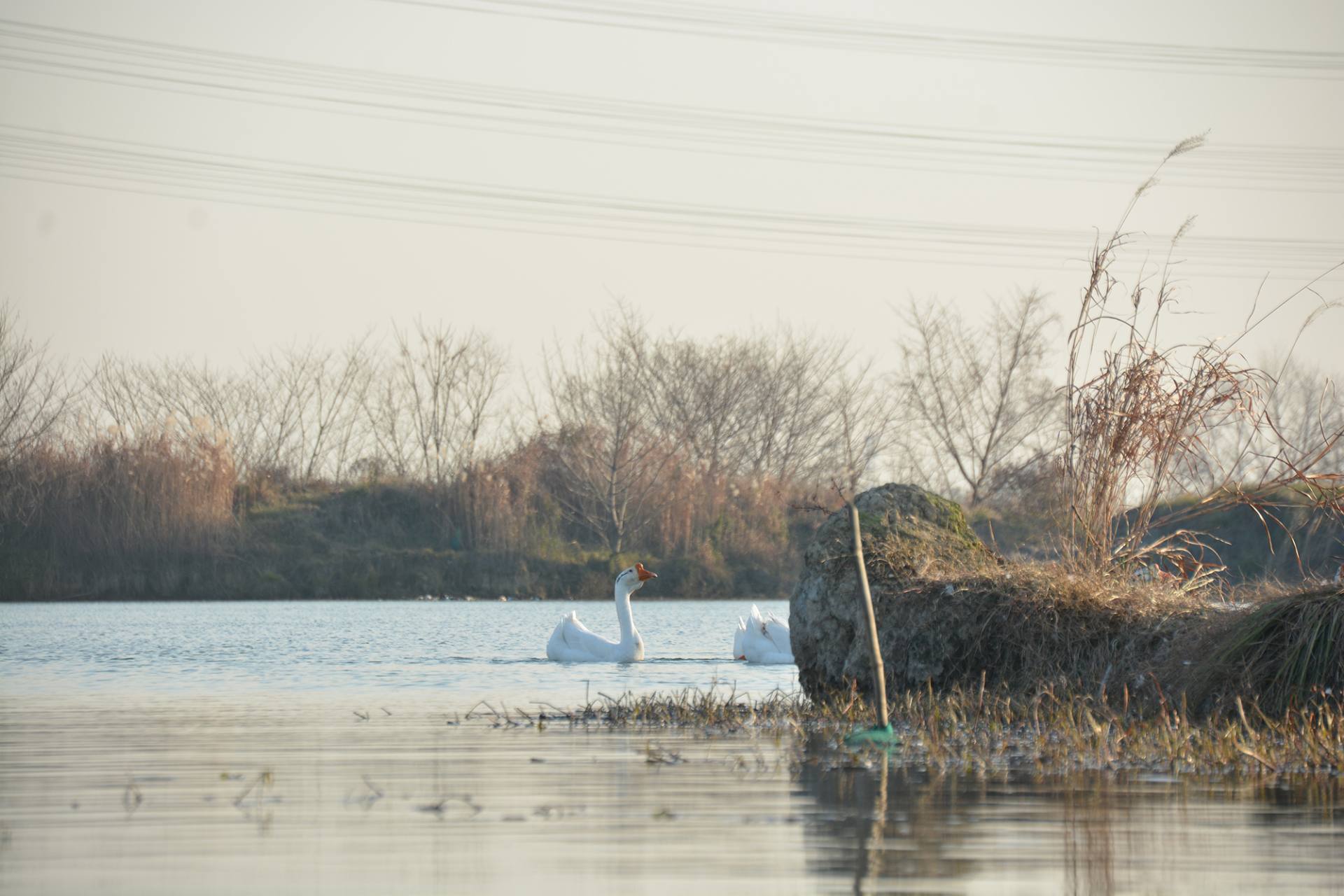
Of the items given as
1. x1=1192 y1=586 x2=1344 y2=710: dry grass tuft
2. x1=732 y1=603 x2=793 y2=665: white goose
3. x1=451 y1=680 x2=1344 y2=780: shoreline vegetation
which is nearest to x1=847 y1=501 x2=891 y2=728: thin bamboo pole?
x1=451 y1=680 x2=1344 y2=780: shoreline vegetation

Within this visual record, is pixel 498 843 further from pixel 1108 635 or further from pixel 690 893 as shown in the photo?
pixel 1108 635

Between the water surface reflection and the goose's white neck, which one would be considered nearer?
the water surface reflection

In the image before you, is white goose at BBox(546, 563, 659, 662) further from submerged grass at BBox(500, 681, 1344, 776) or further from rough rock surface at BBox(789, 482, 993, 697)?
rough rock surface at BBox(789, 482, 993, 697)

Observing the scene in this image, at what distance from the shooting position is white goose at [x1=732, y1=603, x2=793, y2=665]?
21.0 m

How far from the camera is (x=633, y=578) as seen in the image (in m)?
23.4

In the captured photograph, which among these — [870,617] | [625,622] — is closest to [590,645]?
[625,622]

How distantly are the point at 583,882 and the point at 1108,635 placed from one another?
24.1 feet

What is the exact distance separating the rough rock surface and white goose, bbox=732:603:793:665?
7.00 m

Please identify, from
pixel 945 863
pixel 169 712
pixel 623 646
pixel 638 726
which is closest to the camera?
pixel 945 863

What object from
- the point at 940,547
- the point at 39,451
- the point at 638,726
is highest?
the point at 39,451

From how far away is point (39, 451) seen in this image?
3953cm

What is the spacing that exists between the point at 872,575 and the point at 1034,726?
2.93 metres

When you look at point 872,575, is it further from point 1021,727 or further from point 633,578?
point 633,578

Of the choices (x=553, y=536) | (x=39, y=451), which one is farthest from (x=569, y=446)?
(x=39, y=451)
